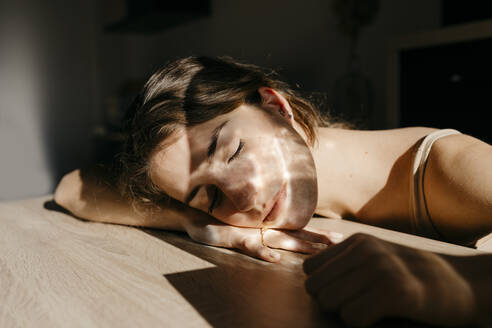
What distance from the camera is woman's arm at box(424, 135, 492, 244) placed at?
78cm

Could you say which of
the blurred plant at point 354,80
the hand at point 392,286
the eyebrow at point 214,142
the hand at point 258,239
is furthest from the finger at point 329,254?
the blurred plant at point 354,80

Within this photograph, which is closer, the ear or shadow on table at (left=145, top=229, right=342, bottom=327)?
shadow on table at (left=145, top=229, right=342, bottom=327)

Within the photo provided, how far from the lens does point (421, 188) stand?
0.91 metres

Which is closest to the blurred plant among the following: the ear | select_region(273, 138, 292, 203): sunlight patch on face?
the ear

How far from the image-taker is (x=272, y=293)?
53 cm

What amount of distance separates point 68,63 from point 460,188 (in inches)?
167

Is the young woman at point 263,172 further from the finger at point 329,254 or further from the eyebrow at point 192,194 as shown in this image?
the finger at point 329,254

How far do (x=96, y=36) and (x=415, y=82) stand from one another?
3.67 meters

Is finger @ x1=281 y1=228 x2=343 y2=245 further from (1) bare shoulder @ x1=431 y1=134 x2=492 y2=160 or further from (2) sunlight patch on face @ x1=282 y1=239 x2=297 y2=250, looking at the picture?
(1) bare shoulder @ x1=431 y1=134 x2=492 y2=160

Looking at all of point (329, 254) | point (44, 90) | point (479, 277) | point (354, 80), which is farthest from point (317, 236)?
point (44, 90)

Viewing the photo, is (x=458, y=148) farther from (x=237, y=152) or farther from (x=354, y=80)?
(x=354, y=80)

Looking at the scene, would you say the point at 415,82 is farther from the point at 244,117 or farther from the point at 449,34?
the point at 244,117

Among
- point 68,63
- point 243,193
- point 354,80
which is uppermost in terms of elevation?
point 68,63

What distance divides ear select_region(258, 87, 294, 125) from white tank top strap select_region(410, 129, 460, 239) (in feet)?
1.02
